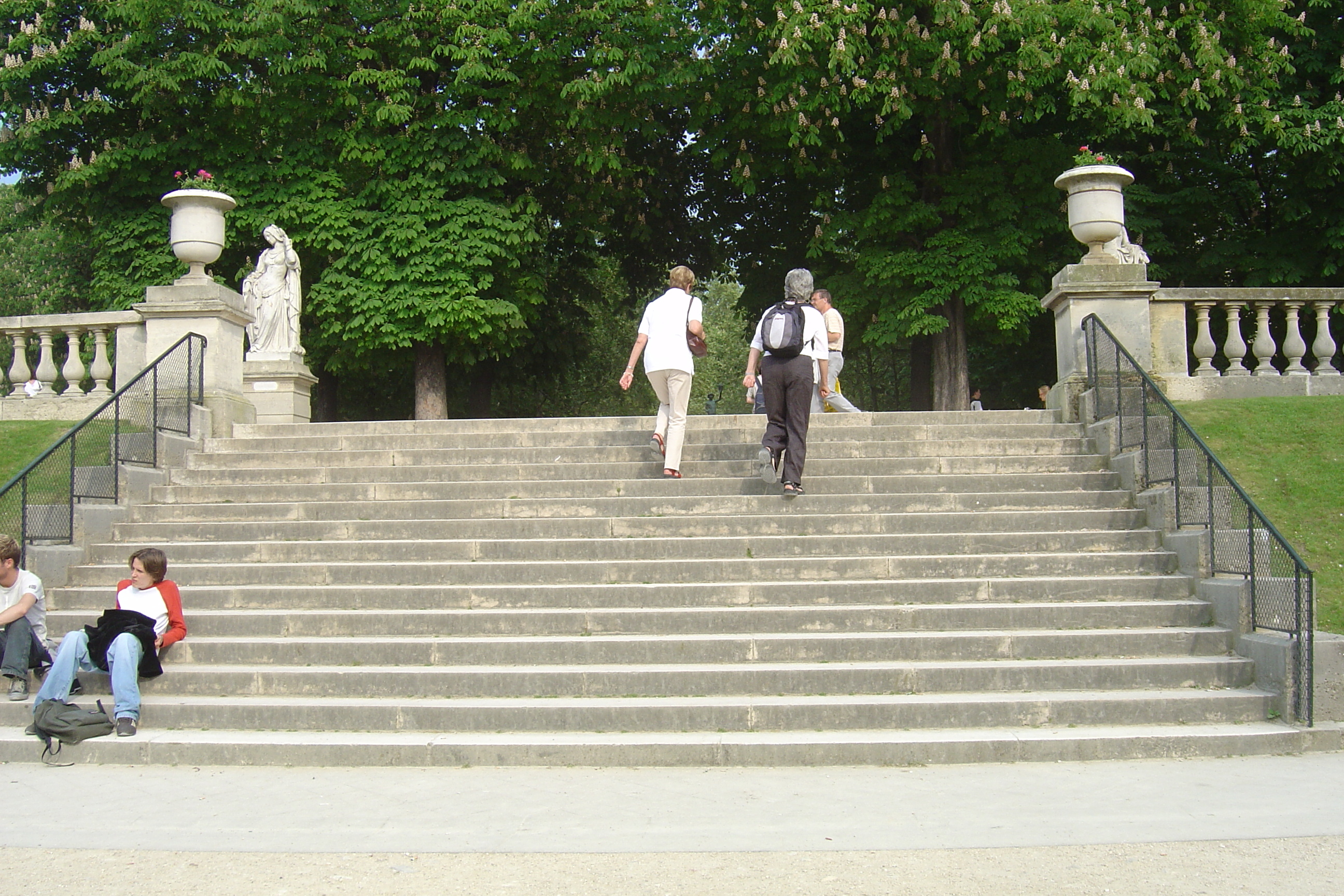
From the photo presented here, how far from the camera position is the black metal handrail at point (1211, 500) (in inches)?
251

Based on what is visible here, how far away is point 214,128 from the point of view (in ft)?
60.2

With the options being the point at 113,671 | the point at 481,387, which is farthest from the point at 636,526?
the point at 481,387

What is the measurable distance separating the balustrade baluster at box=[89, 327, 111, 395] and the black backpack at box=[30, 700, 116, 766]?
6.19 meters

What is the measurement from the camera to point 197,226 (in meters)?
11.1

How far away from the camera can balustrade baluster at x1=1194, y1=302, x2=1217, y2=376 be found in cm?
1103

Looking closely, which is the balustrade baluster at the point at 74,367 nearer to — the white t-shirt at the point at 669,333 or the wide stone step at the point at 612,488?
the wide stone step at the point at 612,488

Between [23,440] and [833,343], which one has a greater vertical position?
[833,343]

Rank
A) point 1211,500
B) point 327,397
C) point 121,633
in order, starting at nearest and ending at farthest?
point 121,633 < point 1211,500 < point 327,397

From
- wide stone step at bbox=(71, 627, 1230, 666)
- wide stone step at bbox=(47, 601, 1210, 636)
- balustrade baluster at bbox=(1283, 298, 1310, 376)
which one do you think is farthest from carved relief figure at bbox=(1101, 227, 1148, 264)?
wide stone step at bbox=(71, 627, 1230, 666)

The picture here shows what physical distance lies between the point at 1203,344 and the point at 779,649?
6.61m

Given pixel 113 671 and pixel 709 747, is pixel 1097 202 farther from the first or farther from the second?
pixel 113 671

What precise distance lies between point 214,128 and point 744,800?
16844 mm

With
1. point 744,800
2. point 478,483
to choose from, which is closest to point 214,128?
point 478,483

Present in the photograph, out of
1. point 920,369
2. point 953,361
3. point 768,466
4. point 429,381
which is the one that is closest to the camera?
point 768,466
